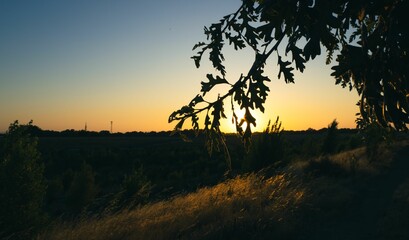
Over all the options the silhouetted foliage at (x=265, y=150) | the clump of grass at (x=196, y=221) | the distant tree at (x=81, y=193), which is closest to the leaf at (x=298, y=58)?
the clump of grass at (x=196, y=221)

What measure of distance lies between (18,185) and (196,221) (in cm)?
480

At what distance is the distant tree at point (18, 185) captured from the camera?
9.13 meters

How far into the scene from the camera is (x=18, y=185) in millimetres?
9352

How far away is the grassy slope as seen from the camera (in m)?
6.40

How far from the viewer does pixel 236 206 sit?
808cm

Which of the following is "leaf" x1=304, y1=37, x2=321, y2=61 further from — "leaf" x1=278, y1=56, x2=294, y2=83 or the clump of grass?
the clump of grass

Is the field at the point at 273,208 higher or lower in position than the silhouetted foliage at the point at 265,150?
lower

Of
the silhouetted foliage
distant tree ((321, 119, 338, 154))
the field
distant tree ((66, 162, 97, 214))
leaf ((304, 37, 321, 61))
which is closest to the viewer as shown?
leaf ((304, 37, 321, 61))

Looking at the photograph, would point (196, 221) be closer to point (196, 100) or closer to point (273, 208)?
point (273, 208)

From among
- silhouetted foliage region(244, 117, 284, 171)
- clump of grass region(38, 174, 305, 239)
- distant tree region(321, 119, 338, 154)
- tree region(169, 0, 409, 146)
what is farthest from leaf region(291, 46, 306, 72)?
distant tree region(321, 119, 338, 154)

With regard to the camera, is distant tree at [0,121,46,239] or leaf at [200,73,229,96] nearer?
leaf at [200,73,229,96]

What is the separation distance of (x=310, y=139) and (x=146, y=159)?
20670mm

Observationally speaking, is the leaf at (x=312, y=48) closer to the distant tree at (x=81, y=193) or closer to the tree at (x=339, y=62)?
the tree at (x=339, y=62)

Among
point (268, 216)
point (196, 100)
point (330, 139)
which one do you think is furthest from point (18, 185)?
point (330, 139)
